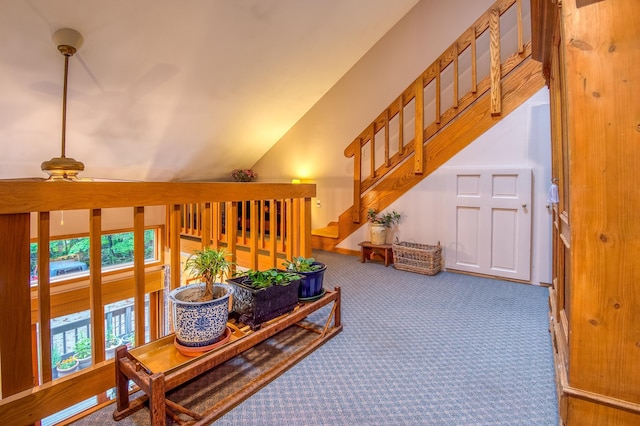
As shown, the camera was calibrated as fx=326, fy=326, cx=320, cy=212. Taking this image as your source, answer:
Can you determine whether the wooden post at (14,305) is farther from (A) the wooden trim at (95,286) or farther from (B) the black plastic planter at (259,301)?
(B) the black plastic planter at (259,301)

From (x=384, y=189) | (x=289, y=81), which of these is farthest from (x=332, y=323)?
Result: (x=289, y=81)

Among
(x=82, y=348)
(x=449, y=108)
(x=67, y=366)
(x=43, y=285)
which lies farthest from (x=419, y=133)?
(x=67, y=366)

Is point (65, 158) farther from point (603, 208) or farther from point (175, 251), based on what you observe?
point (603, 208)

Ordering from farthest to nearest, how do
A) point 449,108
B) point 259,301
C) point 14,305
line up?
point 449,108 → point 259,301 → point 14,305

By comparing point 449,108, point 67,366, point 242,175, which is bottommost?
point 67,366

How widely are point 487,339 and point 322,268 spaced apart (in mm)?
1114

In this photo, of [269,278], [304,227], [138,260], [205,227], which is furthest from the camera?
[304,227]

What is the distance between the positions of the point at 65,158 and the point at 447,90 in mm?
4010

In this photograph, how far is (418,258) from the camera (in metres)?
3.47

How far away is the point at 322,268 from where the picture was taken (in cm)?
214

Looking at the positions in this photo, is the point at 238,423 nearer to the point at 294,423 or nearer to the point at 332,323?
the point at 294,423

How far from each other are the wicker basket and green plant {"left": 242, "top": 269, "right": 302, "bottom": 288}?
188 cm

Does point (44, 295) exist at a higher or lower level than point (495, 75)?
lower

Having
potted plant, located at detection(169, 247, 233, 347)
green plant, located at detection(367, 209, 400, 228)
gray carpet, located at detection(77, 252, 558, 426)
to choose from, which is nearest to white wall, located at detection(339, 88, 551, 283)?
green plant, located at detection(367, 209, 400, 228)
